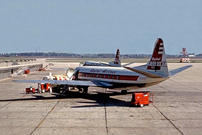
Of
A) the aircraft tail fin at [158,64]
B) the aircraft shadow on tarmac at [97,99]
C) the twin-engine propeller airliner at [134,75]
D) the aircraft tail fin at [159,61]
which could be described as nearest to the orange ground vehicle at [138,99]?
the aircraft shadow on tarmac at [97,99]

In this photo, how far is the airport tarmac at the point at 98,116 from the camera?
18109 millimetres

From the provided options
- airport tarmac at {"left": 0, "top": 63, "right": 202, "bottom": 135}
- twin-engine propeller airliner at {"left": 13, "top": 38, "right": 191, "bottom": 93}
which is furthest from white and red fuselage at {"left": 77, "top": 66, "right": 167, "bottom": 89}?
airport tarmac at {"left": 0, "top": 63, "right": 202, "bottom": 135}

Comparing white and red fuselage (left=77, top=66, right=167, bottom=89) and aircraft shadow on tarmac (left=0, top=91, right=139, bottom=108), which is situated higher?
white and red fuselage (left=77, top=66, right=167, bottom=89)

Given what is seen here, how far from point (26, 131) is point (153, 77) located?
15.4 meters

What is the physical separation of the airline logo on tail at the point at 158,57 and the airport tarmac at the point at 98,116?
3903 mm

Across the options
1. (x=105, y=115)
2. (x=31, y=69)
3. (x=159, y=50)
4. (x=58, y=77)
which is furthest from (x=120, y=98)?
(x=31, y=69)

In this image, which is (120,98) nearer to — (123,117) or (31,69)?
(123,117)

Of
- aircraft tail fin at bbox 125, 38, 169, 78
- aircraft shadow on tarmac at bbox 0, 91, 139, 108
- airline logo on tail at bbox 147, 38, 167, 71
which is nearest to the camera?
aircraft shadow on tarmac at bbox 0, 91, 139, 108

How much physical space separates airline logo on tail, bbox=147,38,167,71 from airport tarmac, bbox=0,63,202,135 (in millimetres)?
3903

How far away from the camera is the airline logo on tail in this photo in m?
28.7

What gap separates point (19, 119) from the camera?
21.1 metres

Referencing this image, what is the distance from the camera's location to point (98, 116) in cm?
2211

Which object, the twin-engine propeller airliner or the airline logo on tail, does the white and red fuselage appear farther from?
the airline logo on tail

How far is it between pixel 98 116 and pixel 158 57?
10.7 meters
